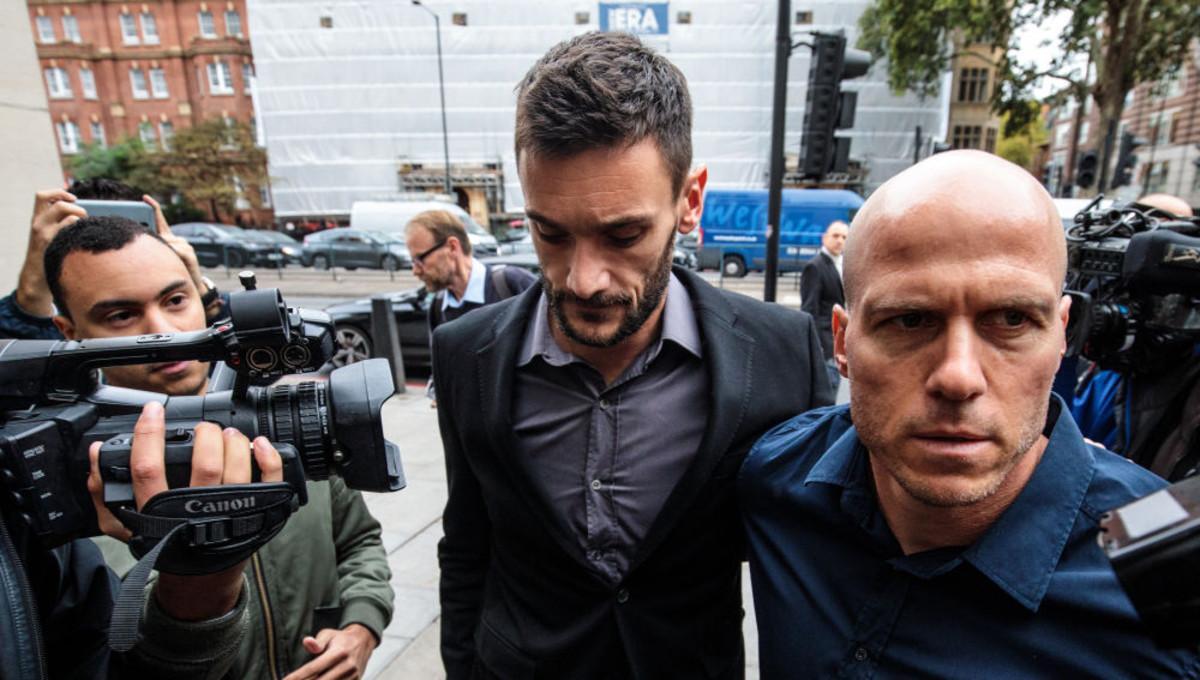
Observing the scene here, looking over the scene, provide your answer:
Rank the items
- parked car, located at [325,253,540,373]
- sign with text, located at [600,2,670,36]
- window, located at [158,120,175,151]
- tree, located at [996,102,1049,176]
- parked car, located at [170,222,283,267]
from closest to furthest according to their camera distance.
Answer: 1. parked car, located at [325,253,540,373]
2. parked car, located at [170,222,283,267]
3. sign with text, located at [600,2,670,36]
4. window, located at [158,120,175,151]
5. tree, located at [996,102,1049,176]

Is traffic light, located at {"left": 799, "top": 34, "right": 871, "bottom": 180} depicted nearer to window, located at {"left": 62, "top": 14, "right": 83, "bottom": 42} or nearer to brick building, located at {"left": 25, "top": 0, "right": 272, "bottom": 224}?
brick building, located at {"left": 25, "top": 0, "right": 272, "bottom": 224}

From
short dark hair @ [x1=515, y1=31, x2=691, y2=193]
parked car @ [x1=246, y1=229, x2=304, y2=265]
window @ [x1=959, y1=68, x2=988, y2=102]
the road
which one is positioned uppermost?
window @ [x1=959, y1=68, x2=988, y2=102]

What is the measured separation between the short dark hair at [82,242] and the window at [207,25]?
4532cm

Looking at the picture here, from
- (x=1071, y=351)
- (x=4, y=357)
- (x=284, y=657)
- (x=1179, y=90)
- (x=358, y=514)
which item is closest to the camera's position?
(x=4, y=357)

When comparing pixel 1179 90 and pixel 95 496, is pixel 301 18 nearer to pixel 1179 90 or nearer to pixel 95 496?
pixel 95 496

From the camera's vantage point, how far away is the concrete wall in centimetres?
450

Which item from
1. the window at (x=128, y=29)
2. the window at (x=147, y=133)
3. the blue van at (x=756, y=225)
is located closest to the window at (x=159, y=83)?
the window at (x=147, y=133)

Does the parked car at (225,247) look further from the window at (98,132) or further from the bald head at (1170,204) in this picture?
the bald head at (1170,204)

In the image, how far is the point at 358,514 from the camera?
1.98 metres

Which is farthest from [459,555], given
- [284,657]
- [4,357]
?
[4,357]

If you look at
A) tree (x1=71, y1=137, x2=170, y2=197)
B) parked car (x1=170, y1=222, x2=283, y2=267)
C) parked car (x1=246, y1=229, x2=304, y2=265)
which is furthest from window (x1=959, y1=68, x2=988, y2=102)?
tree (x1=71, y1=137, x2=170, y2=197)

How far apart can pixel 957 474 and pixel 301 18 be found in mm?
41551

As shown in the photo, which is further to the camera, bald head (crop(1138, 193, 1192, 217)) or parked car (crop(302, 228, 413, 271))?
parked car (crop(302, 228, 413, 271))

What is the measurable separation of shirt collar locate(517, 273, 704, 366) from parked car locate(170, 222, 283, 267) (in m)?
24.0
